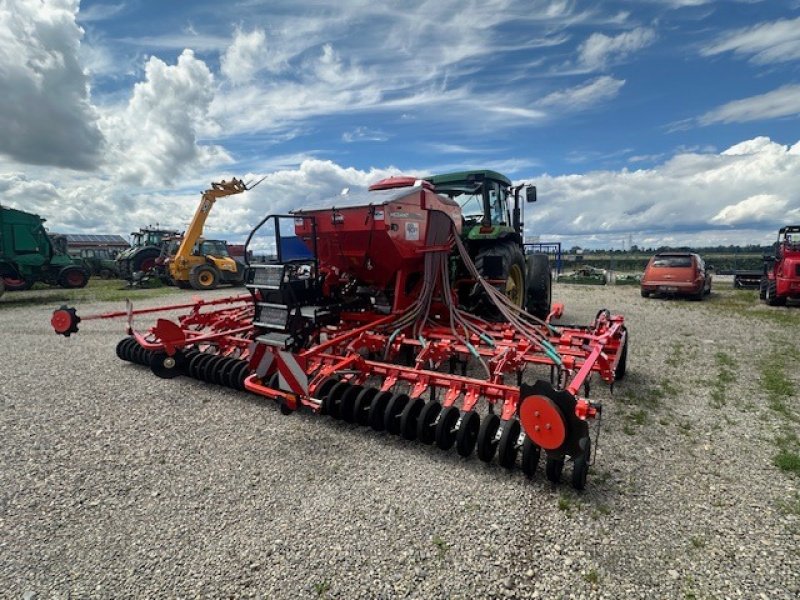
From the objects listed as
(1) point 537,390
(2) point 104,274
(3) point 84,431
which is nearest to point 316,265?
(3) point 84,431

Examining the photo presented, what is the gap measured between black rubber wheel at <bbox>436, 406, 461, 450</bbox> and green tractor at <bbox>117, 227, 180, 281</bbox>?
19454 mm

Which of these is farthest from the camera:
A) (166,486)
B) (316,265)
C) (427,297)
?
(427,297)

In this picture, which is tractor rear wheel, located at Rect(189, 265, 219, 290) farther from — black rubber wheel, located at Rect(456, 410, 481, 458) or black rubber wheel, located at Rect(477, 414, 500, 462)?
black rubber wheel, located at Rect(477, 414, 500, 462)

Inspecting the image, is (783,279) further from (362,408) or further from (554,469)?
(362,408)

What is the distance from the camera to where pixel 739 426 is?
4.01 metres

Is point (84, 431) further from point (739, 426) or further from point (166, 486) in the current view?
point (739, 426)

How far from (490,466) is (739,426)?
254cm

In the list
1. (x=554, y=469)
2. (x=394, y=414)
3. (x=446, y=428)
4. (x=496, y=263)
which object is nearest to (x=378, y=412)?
(x=394, y=414)

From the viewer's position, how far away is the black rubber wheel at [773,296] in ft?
38.6

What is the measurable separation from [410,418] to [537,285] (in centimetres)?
522

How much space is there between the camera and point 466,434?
3279 mm

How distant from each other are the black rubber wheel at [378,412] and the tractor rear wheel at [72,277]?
61.9 feet

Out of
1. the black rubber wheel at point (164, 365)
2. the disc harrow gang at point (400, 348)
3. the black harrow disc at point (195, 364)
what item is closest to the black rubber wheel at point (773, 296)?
the disc harrow gang at point (400, 348)

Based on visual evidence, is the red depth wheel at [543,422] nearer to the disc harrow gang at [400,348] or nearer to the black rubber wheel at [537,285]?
the disc harrow gang at [400,348]
